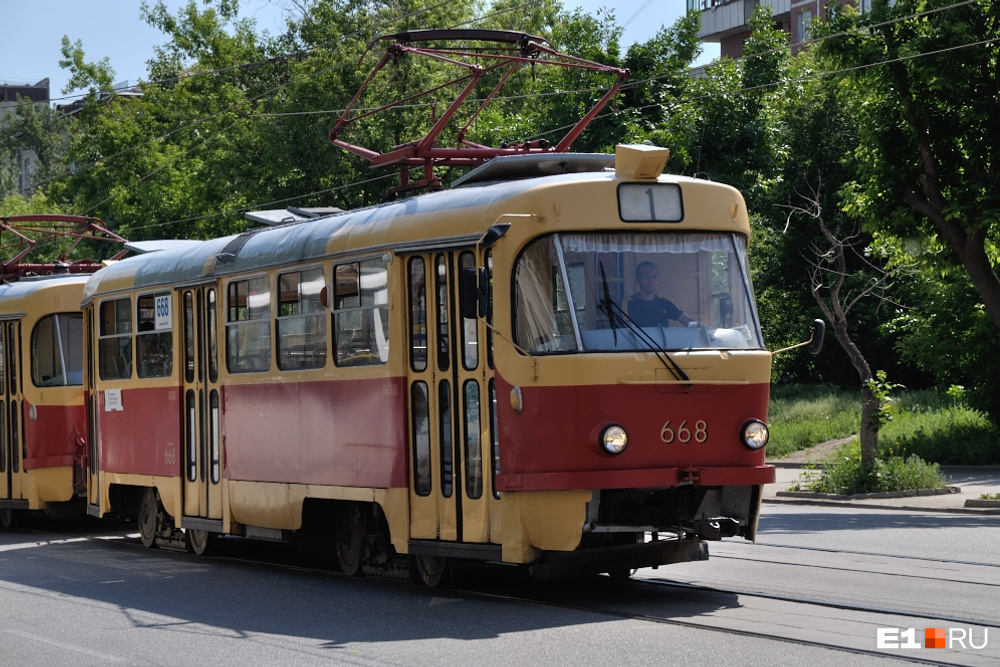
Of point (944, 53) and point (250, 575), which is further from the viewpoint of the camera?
point (944, 53)

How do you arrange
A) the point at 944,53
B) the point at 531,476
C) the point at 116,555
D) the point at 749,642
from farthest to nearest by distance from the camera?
the point at 944,53, the point at 116,555, the point at 531,476, the point at 749,642

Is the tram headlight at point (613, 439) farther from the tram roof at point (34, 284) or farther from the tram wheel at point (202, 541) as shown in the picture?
the tram roof at point (34, 284)

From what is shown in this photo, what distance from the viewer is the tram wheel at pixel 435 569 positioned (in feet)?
39.0

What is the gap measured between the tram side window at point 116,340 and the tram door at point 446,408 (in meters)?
6.23

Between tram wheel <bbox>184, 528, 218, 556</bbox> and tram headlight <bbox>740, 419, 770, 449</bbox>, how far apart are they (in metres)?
6.80

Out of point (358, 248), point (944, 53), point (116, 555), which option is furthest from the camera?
point (944, 53)

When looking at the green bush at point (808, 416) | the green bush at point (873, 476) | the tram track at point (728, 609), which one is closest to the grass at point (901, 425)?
the green bush at point (808, 416)

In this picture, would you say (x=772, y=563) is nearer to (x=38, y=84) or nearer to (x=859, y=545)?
(x=859, y=545)

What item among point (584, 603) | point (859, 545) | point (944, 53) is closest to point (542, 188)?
point (584, 603)

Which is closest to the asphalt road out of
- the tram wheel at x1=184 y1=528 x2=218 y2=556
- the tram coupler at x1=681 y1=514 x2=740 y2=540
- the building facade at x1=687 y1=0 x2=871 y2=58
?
the tram wheel at x1=184 y1=528 x2=218 y2=556

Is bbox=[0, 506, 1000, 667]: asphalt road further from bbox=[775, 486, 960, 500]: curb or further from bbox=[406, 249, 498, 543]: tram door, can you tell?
bbox=[775, 486, 960, 500]: curb

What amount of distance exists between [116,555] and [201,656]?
750cm

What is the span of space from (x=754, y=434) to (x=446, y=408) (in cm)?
234

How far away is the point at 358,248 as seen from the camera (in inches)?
491
